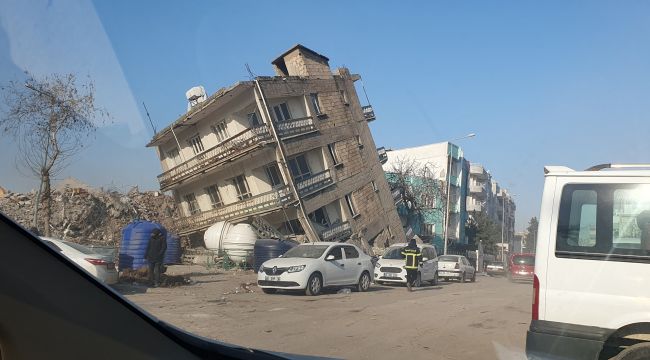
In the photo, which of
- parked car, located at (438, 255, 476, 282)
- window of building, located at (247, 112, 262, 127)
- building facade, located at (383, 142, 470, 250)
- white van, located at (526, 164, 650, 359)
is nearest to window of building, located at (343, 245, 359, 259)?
window of building, located at (247, 112, 262, 127)

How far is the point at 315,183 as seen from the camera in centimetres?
2781

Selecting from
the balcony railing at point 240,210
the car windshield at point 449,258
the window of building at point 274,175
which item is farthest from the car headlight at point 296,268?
the car windshield at point 449,258

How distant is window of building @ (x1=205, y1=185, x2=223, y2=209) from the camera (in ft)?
93.7

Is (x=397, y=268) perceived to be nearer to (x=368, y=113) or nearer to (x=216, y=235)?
(x=216, y=235)

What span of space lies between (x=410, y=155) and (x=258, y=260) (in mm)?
42965

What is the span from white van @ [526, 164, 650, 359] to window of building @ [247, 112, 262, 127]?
18.3m

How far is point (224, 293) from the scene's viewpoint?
12828mm

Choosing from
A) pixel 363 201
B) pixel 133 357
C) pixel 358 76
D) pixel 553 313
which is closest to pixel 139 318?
pixel 133 357

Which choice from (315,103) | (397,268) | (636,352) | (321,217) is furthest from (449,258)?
(636,352)

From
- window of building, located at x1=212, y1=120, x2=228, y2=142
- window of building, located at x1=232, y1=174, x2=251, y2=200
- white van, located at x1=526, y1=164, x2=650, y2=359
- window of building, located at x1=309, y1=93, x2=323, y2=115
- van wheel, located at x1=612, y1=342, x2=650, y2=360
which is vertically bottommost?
van wheel, located at x1=612, y1=342, x2=650, y2=360

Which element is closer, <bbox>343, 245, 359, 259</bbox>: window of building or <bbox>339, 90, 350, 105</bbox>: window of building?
<bbox>343, 245, 359, 259</bbox>: window of building

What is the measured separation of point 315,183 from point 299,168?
3.89 feet

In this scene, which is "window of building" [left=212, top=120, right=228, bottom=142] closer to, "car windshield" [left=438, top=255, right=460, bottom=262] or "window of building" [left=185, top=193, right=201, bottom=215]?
"window of building" [left=185, top=193, right=201, bottom=215]

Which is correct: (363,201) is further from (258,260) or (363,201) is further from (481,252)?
(481,252)
